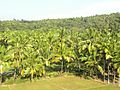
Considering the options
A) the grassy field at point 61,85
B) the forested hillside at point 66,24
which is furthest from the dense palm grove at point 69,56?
the forested hillside at point 66,24

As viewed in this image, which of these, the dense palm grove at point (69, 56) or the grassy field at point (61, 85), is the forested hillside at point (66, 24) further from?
the grassy field at point (61, 85)

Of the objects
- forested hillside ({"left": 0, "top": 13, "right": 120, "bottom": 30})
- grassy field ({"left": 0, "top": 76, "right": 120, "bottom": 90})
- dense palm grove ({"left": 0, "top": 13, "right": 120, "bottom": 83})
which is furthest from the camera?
forested hillside ({"left": 0, "top": 13, "right": 120, "bottom": 30})

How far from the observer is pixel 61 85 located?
63875 mm

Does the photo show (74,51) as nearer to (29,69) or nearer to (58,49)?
(58,49)

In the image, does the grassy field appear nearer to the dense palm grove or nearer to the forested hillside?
the dense palm grove

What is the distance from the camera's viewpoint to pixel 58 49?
71.1 metres

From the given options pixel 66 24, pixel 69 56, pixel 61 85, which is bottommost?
pixel 61 85

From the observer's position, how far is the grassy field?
203 ft

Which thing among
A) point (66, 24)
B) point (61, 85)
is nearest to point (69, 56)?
point (61, 85)

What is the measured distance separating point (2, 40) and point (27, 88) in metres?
48.9

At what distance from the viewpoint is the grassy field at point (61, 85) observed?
61781 millimetres

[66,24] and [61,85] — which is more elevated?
[66,24]

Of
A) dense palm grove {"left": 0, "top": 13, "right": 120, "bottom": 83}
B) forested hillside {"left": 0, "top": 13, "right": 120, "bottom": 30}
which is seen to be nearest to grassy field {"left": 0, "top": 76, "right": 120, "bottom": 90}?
dense palm grove {"left": 0, "top": 13, "right": 120, "bottom": 83}

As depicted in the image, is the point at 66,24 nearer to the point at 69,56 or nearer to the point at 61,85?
the point at 69,56
